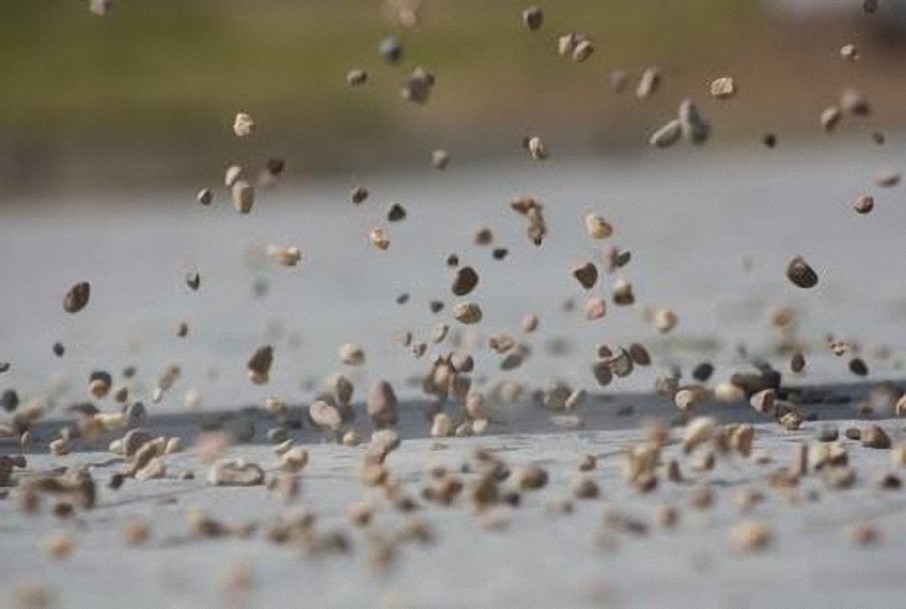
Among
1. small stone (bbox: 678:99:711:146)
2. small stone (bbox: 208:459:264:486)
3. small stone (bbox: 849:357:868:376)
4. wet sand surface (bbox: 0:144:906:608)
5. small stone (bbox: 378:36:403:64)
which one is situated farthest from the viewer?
small stone (bbox: 849:357:868:376)

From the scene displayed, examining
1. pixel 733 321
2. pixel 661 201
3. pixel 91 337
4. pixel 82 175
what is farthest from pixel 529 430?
pixel 82 175

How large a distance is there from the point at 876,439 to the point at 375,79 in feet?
44.7

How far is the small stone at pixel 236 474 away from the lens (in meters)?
4.50

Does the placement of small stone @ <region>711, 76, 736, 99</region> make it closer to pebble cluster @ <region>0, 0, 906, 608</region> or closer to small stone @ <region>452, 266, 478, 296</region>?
pebble cluster @ <region>0, 0, 906, 608</region>

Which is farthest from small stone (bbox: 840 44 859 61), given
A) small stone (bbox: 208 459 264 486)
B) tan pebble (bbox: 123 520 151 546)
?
tan pebble (bbox: 123 520 151 546)

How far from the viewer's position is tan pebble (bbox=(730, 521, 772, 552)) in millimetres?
3676

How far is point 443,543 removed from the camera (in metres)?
3.82

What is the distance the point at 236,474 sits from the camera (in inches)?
177

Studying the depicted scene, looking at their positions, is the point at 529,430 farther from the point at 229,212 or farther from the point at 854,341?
the point at 229,212

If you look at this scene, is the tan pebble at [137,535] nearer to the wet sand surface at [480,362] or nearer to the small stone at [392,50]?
the wet sand surface at [480,362]

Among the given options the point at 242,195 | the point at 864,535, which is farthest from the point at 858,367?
the point at 864,535

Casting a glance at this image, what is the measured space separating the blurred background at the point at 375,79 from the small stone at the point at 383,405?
9.26m

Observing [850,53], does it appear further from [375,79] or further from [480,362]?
[375,79]

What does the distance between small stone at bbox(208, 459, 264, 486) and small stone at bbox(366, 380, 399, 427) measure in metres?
0.49
